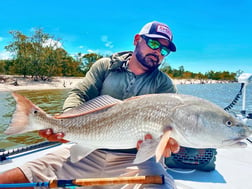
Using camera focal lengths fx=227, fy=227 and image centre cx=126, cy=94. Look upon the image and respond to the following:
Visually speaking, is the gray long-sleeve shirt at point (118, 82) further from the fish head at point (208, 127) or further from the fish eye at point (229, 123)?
the fish eye at point (229, 123)

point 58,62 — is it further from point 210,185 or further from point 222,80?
point 222,80

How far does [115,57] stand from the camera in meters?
2.71

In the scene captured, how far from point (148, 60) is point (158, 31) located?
0.33 m

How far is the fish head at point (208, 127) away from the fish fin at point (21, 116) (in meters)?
1.16

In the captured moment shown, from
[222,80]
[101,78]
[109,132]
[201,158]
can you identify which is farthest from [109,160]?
[222,80]

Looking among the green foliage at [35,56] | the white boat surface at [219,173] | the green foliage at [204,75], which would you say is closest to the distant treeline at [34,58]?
the green foliage at [35,56]

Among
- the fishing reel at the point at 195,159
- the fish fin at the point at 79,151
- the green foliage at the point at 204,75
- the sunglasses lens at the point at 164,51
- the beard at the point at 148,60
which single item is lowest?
the fishing reel at the point at 195,159

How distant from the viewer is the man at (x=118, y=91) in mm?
2064

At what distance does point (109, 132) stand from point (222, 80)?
122 meters

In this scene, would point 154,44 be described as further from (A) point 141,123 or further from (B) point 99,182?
(B) point 99,182

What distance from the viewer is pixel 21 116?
1.78 metres

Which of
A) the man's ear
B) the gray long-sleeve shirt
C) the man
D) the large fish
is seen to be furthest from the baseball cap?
the large fish

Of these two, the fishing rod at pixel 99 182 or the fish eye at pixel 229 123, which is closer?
the fish eye at pixel 229 123

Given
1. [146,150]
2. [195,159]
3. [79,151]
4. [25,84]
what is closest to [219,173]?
[195,159]
